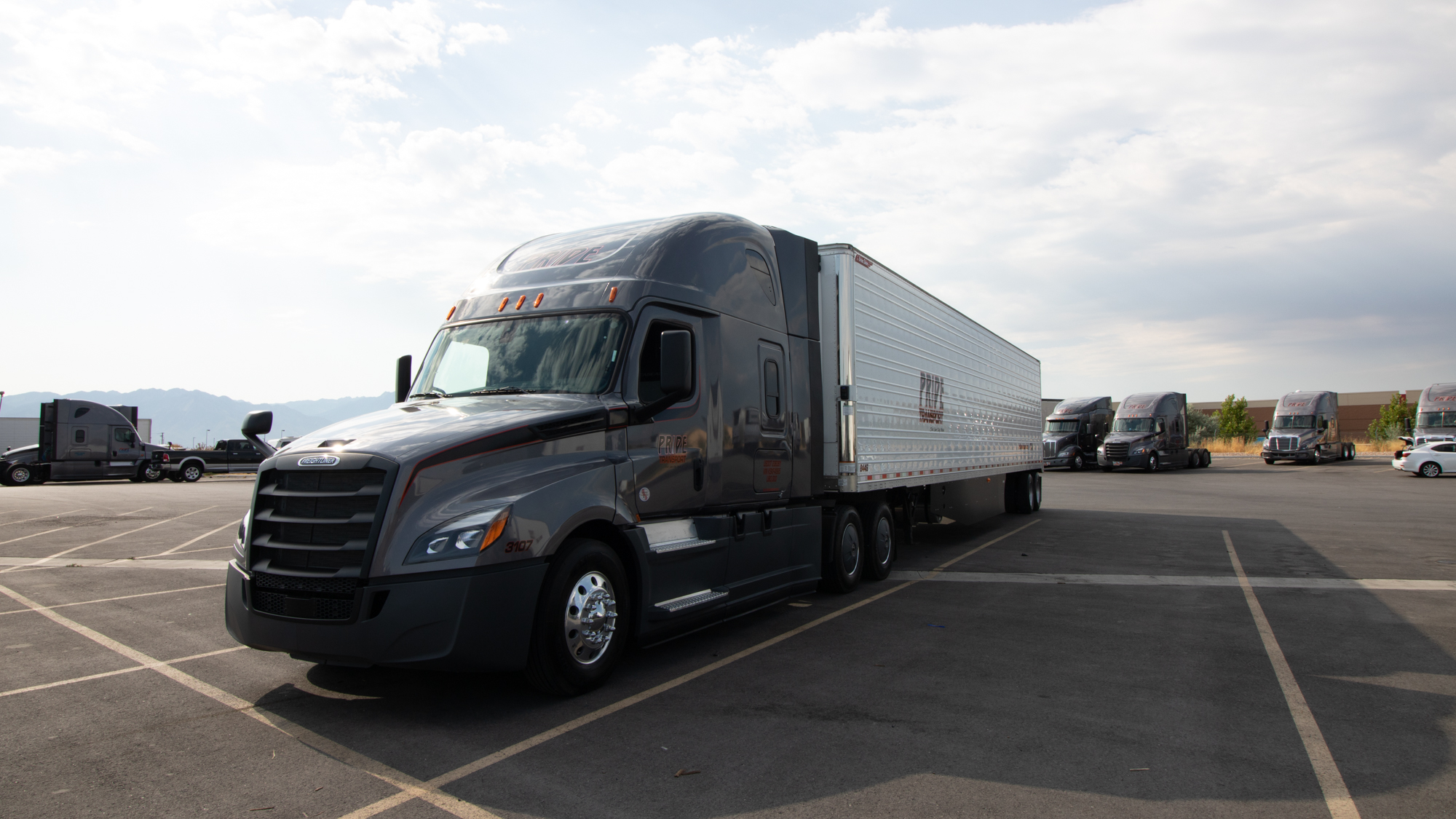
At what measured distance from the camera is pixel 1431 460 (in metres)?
29.7

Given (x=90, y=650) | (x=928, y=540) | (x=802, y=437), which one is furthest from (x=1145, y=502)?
(x=90, y=650)

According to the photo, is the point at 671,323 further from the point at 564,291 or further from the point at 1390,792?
the point at 1390,792

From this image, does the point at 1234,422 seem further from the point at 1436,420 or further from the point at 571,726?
the point at 571,726

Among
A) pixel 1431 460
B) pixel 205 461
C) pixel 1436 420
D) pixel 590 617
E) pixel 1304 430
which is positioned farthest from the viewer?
pixel 1304 430

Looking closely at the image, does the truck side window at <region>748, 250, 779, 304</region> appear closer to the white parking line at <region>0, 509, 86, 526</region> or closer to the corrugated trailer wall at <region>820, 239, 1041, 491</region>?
the corrugated trailer wall at <region>820, 239, 1041, 491</region>

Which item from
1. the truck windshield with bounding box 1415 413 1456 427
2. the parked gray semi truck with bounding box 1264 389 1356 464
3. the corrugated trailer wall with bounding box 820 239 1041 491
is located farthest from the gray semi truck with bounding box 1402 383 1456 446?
the corrugated trailer wall with bounding box 820 239 1041 491

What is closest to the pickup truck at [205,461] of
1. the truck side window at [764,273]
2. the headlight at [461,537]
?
the truck side window at [764,273]

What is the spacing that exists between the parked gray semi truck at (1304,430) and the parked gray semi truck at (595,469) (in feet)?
126

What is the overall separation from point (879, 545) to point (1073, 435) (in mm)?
31046

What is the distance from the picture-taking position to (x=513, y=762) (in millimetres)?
4199

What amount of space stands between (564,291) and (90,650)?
4534 mm

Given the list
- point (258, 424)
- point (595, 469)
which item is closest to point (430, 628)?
point (595, 469)

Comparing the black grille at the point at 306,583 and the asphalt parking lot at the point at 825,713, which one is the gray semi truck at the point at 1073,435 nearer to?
the asphalt parking lot at the point at 825,713

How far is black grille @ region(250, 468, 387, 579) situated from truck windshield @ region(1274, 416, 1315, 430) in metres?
45.5
